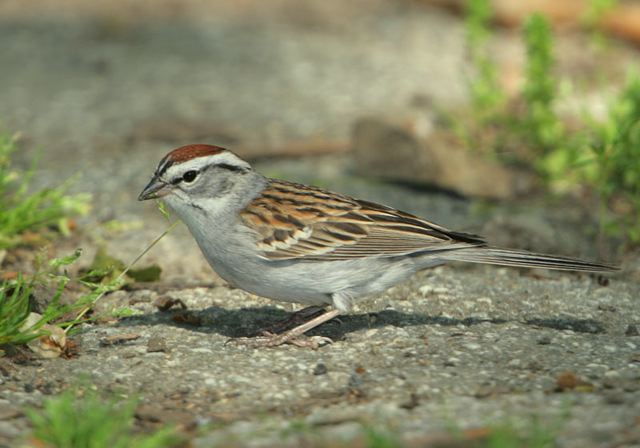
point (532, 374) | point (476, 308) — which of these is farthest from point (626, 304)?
point (532, 374)

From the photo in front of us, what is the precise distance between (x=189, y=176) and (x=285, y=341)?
42.0 inches

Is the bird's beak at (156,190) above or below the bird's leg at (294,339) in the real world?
above

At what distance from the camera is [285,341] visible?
217 inches

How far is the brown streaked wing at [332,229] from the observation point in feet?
18.2

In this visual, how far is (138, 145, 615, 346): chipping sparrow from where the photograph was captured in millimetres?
5480

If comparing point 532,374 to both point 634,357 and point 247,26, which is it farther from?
point 247,26

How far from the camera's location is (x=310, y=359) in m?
5.26

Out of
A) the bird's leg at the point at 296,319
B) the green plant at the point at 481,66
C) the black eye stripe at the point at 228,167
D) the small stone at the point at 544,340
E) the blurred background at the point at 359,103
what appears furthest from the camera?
the green plant at the point at 481,66

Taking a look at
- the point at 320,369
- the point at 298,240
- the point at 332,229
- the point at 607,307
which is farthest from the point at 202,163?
the point at 607,307

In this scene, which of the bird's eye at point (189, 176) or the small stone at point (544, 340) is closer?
the small stone at point (544, 340)

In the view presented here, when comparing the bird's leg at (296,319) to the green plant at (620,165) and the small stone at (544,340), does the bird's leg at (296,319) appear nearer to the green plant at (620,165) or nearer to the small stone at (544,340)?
the small stone at (544,340)

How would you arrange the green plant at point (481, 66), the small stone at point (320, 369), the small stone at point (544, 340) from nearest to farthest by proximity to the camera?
the small stone at point (320, 369) < the small stone at point (544, 340) < the green plant at point (481, 66)

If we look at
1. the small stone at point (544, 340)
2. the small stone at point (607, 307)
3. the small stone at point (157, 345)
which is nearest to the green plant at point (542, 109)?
the small stone at point (607, 307)

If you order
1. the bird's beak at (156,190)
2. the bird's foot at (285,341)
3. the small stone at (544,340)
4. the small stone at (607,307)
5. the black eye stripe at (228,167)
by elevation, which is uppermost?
the black eye stripe at (228,167)
